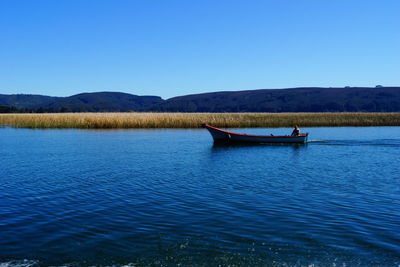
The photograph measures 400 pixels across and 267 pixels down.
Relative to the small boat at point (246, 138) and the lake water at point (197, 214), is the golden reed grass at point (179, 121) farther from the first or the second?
the lake water at point (197, 214)

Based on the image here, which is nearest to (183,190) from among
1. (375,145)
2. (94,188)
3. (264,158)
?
(94,188)

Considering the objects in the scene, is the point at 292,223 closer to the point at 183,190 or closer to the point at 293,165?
the point at 183,190

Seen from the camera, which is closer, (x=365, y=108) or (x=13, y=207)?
(x=13, y=207)

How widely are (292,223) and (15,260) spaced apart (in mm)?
6708

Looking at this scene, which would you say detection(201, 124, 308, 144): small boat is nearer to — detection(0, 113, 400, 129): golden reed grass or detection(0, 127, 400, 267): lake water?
detection(0, 127, 400, 267): lake water

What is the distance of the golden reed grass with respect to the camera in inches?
2092

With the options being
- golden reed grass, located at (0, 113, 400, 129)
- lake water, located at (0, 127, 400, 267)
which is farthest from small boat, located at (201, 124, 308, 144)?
golden reed grass, located at (0, 113, 400, 129)

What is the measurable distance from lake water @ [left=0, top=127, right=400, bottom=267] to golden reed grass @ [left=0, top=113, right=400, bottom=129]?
104ft

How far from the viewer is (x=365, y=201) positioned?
515 inches

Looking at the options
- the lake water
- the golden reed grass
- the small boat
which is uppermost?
the golden reed grass

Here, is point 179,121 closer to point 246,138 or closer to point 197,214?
point 246,138

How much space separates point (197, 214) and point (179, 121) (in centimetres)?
4388

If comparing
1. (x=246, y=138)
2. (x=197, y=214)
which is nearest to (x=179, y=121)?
(x=246, y=138)

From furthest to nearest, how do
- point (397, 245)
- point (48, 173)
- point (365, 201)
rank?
1. point (48, 173)
2. point (365, 201)
3. point (397, 245)
